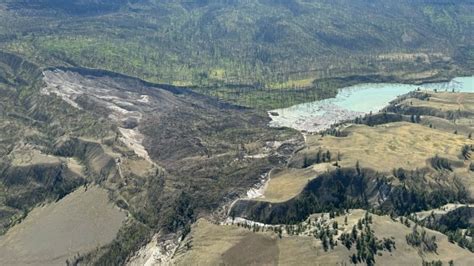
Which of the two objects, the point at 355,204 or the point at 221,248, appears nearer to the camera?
the point at 221,248

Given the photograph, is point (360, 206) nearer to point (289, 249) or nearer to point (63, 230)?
point (289, 249)

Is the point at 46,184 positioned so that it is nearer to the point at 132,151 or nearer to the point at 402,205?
the point at 132,151

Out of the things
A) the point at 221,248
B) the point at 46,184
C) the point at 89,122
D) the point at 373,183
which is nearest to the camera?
the point at 221,248

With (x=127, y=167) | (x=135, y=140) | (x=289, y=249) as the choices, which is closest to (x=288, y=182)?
(x=289, y=249)

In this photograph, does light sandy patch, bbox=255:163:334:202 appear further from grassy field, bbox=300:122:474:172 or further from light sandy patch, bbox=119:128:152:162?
light sandy patch, bbox=119:128:152:162

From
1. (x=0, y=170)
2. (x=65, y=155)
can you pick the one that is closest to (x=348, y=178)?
(x=65, y=155)

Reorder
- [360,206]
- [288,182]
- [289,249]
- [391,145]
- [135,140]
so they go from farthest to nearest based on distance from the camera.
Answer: [135,140] < [391,145] < [288,182] < [360,206] < [289,249]

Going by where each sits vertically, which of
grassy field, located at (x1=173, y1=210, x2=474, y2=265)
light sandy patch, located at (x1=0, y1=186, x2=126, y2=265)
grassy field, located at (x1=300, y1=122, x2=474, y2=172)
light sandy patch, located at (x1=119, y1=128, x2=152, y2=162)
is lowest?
light sandy patch, located at (x1=0, y1=186, x2=126, y2=265)

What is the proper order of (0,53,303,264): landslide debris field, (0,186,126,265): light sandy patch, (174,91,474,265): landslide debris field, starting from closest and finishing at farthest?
1. (174,91,474,265): landslide debris field
2. (0,186,126,265): light sandy patch
3. (0,53,303,264): landslide debris field

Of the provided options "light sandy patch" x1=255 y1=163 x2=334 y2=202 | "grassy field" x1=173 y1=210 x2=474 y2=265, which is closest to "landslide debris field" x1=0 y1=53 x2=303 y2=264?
"light sandy patch" x1=255 y1=163 x2=334 y2=202
